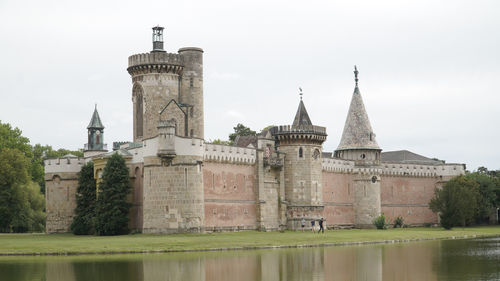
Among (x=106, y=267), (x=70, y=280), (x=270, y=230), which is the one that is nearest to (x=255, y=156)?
(x=270, y=230)

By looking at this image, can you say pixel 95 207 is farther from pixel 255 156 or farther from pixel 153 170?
pixel 255 156

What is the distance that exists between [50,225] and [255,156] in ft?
66.3

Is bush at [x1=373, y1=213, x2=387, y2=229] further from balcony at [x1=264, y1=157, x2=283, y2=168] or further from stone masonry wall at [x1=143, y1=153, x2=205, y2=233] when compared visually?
stone masonry wall at [x1=143, y1=153, x2=205, y2=233]

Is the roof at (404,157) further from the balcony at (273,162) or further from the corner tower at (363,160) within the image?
the balcony at (273,162)

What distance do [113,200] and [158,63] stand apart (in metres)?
13.9

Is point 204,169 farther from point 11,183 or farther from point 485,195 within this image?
point 485,195

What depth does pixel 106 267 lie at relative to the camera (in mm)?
39062

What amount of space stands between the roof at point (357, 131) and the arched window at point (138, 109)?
80.1 feet

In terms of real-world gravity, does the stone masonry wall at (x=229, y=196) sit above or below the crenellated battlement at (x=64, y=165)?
below

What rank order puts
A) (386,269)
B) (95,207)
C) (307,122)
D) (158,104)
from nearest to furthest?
(386,269), (95,207), (158,104), (307,122)

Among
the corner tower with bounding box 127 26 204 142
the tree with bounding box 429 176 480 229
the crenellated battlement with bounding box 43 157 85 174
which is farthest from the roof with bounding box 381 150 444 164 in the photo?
the crenellated battlement with bounding box 43 157 85 174

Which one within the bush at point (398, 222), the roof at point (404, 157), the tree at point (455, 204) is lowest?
the bush at point (398, 222)

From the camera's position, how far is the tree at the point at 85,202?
7162 cm

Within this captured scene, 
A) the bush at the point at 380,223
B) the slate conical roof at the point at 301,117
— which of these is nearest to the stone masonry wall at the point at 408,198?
the bush at the point at 380,223
